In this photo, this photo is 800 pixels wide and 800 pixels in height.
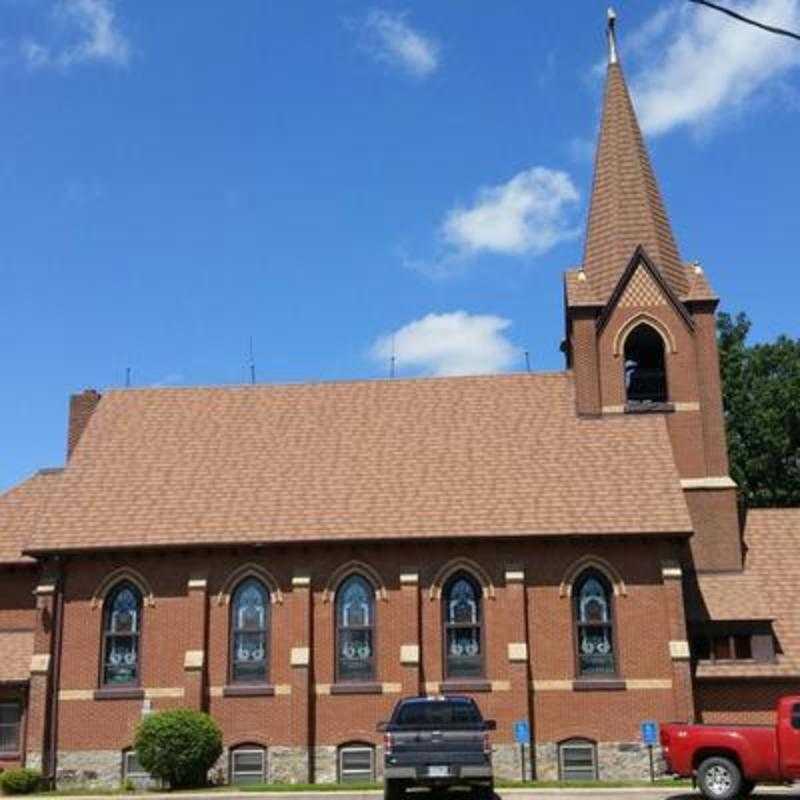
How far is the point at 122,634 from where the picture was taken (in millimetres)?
28891

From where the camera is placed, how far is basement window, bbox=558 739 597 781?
26719mm

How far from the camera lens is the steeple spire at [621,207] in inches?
1321

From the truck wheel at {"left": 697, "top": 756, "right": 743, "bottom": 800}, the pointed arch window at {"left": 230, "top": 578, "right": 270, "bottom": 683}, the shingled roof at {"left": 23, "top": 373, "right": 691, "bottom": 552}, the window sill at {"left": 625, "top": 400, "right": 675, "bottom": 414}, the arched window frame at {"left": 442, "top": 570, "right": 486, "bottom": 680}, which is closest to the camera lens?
the truck wheel at {"left": 697, "top": 756, "right": 743, "bottom": 800}

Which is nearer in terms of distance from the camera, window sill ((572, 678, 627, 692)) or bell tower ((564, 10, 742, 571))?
window sill ((572, 678, 627, 692))

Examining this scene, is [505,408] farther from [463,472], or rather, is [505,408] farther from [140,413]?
[140,413]

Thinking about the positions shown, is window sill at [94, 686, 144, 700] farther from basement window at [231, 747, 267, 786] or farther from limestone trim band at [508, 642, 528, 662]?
limestone trim band at [508, 642, 528, 662]

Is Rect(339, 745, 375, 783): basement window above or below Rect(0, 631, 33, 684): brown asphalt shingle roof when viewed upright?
below

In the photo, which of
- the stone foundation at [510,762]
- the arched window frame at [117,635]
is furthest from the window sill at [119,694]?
the stone foundation at [510,762]

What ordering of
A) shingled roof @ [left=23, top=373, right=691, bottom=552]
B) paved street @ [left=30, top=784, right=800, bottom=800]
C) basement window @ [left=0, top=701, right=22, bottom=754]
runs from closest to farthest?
paved street @ [left=30, top=784, right=800, bottom=800] → basement window @ [left=0, top=701, right=22, bottom=754] → shingled roof @ [left=23, top=373, right=691, bottom=552]

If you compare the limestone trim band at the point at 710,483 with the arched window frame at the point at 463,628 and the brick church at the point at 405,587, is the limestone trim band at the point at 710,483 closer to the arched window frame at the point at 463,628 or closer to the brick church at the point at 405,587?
the brick church at the point at 405,587

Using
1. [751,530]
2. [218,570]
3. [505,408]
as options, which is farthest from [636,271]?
[218,570]

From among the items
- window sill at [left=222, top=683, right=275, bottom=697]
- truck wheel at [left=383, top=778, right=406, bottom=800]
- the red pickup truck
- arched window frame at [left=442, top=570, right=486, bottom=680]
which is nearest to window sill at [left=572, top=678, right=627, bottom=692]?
arched window frame at [left=442, top=570, right=486, bottom=680]

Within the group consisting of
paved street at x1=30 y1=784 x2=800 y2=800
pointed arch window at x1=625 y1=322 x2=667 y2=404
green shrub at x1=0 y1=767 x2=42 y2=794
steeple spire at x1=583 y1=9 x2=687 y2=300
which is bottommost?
paved street at x1=30 y1=784 x2=800 y2=800

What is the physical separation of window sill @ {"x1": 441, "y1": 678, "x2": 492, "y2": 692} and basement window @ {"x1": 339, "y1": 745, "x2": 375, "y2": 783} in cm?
245
